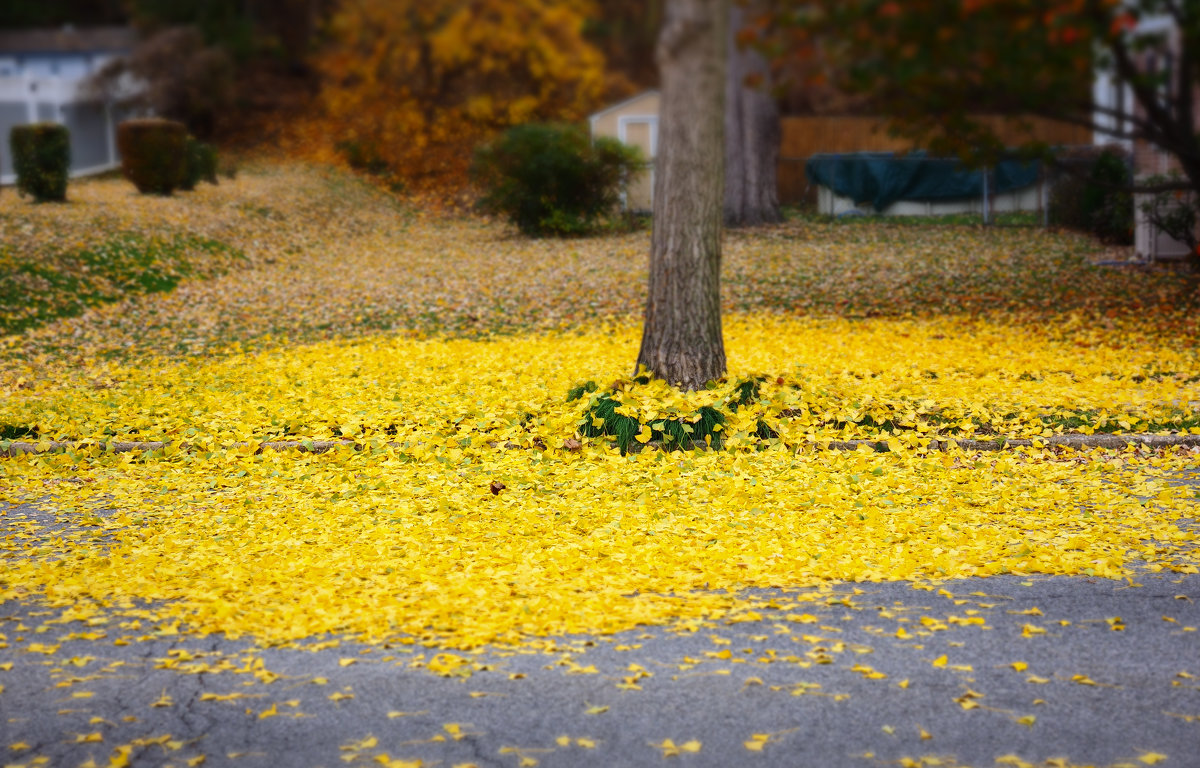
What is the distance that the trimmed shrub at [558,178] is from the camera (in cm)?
1981

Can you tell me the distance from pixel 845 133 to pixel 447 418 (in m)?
21.0

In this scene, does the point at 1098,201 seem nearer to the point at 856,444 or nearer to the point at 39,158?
the point at 856,444

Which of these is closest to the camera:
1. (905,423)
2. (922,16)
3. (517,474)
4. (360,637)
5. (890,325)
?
(360,637)

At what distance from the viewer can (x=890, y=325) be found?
12219mm

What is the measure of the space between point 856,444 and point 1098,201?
1371 centimetres

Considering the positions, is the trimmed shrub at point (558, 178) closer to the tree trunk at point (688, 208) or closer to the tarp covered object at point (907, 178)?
the tarp covered object at point (907, 178)

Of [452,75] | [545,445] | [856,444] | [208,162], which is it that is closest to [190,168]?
[208,162]

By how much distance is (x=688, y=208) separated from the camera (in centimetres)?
821

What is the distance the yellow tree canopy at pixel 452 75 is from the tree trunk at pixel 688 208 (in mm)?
21665

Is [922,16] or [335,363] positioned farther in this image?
Answer: [335,363]

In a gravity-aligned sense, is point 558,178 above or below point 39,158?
below

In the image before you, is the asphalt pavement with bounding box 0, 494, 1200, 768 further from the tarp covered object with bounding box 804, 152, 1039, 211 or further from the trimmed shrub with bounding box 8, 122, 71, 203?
the tarp covered object with bounding box 804, 152, 1039, 211

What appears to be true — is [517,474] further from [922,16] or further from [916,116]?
[916,116]

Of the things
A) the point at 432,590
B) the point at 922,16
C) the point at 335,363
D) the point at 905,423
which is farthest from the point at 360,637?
the point at 922,16
